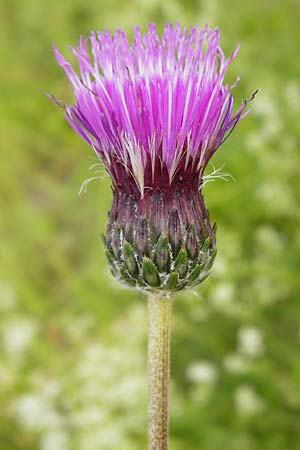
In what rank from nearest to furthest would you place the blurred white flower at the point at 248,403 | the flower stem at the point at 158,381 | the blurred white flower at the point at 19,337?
the flower stem at the point at 158,381, the blurred white flower at the point at 248,403, the blurred white flower at the point at 19,337

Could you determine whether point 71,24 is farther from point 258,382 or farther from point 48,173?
point 258,382

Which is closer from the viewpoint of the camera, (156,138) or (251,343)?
(156,138)

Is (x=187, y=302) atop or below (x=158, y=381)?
atop

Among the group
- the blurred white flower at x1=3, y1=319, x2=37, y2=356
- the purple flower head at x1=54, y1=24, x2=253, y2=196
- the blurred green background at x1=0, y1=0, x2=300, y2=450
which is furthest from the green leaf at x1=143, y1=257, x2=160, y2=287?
the blurred white flower at x1=3, y1=319, x2=37, y2=356

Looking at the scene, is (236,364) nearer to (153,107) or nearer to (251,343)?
(251,343)

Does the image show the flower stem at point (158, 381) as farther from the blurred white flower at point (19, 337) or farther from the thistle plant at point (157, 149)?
the blurred white flower at point (19, 337)

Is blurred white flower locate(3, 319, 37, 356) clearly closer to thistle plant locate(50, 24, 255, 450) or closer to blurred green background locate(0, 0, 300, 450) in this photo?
blurred green background locate(0, 0, 300, 450)

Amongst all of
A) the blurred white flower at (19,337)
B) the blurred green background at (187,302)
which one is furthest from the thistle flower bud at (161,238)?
the blurred white flower at (19,337)

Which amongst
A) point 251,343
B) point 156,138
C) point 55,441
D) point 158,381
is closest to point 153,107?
point 156,138
